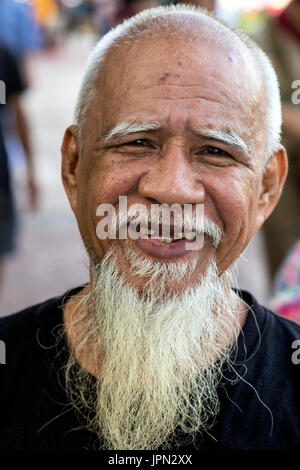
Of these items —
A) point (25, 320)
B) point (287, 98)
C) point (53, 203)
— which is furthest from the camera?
point (53, 203)

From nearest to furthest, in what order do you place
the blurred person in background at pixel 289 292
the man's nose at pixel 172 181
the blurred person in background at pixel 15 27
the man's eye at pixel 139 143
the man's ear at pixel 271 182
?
A: the man's nose at pixel 172 181, the man's eye at pixel 139 143, the man's ear at pixel 271 182, the blurred person in background at pixel 289 292, the blurred person in background at pixel 15 27

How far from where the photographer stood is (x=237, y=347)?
5.92 ft

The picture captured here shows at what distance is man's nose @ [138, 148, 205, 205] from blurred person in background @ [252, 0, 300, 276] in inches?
73.0

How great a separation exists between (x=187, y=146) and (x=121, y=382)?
0.69 metres

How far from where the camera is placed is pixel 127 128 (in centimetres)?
169

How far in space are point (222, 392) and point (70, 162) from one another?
0.83m

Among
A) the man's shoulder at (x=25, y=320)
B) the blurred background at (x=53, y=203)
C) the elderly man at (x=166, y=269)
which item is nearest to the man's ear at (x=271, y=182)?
the elderly man at (x=166, y=269)

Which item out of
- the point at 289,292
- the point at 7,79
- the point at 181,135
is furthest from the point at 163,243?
the point at 7,79

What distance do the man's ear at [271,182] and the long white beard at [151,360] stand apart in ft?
0.84

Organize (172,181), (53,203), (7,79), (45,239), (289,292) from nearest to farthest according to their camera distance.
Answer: (172,181), (289,292), (7,79), (45,239), (53,203)

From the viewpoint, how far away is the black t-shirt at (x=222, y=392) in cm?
169

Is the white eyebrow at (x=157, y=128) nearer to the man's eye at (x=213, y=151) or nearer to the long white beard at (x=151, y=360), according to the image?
the man's eye at (x=213, y=151)

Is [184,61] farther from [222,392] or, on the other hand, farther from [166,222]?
[222,392]
